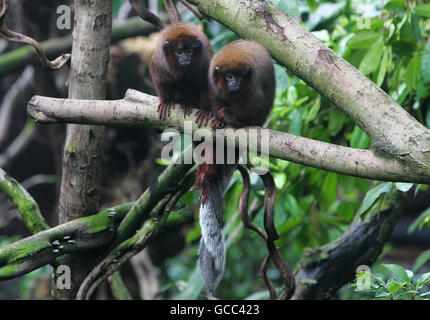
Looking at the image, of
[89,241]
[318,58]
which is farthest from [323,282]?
[318,58]

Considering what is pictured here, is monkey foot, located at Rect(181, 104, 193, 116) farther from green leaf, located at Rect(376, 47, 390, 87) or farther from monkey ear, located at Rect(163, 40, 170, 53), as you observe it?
green leaf, located at Rect(376, 47, 390, 87)

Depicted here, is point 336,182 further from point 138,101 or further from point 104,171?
point 104,171

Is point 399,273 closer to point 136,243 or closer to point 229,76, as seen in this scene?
point 229,76

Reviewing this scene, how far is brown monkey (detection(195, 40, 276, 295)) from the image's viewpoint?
201 cm

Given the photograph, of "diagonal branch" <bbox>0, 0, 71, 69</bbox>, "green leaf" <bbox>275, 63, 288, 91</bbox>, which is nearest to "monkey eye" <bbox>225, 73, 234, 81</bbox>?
"green leaf" <bbox>275, 63, 288, 91</bbox>

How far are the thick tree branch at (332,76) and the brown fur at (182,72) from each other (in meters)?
→ 0.17

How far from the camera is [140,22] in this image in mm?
4250

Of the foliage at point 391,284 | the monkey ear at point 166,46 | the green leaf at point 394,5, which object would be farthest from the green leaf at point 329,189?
the foliage at point 391,284

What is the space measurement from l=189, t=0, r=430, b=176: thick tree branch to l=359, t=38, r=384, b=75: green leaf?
518mm

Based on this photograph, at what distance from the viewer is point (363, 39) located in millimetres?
2268

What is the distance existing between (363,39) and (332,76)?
2.09 feet

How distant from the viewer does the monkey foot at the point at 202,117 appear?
6.44ft

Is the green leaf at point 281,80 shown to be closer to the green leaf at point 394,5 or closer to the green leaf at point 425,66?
the green leaf at point 394,5

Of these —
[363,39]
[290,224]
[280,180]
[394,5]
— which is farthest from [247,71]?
[290,224]
